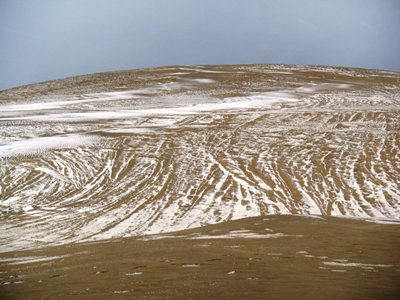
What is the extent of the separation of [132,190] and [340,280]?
1545mm

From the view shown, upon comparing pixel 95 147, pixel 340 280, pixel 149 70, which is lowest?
pixel 340 280

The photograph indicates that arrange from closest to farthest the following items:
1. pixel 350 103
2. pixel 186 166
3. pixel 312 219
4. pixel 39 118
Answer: pixel 312 219 < pixel 186 166 < pixel 39 118 < pixel 350 103

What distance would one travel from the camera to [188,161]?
333 cm

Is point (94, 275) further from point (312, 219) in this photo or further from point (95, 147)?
point (95, 147)

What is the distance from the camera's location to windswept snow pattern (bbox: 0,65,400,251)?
2.40 meters

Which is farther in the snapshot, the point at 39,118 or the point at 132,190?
the point at 39,118

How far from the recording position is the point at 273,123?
177 inches

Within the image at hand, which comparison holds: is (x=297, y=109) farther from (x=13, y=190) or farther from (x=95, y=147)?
(x=13, y=190)

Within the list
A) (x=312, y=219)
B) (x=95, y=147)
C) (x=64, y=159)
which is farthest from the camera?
(x=95, y=147)

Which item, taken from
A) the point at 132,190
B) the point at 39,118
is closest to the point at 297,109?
the point at 39,118

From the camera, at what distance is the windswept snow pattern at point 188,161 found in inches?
94.4

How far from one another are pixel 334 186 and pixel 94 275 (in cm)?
150

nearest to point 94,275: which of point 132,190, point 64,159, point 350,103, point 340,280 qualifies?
point 340,280

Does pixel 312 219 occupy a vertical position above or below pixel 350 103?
below
